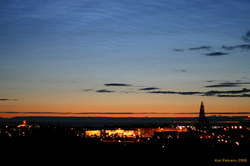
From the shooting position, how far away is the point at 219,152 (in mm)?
91750

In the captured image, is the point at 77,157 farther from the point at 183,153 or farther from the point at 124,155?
the point at 183,153

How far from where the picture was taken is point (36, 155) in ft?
260

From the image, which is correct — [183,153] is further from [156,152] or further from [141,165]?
[141,165]

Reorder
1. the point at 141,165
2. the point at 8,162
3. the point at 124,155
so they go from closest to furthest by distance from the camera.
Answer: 1. the point at 8,162
2. the point at 141,165
3. the point at 124,155

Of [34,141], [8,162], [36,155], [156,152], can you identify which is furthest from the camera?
[34,141]

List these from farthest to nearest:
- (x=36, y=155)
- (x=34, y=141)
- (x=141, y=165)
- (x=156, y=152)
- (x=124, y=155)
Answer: (x=34, y=141) < (x=156, y=152) < (x=124, y=155) < (x=36, y=155) < (x=141, y=165)

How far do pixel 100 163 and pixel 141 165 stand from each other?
817 centimetres

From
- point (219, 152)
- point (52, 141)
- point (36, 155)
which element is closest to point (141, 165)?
point (36, 155)

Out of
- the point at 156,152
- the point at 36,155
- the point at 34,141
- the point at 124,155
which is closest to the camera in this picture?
the point at 36,155

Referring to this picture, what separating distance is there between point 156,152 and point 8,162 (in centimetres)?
3860

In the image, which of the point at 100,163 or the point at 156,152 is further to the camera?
the point at 156,152

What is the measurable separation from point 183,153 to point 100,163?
22727 millimetres

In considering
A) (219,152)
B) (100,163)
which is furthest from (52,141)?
(219,152)

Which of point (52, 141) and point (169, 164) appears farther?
point (52, 141)
